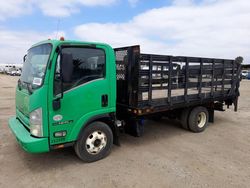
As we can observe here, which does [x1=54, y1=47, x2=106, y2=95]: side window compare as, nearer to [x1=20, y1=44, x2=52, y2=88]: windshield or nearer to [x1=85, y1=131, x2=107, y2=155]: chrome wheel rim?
[x1=20, y1=44, x2=52, y2=88]: windshield

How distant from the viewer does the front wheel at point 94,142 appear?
371 centimetres

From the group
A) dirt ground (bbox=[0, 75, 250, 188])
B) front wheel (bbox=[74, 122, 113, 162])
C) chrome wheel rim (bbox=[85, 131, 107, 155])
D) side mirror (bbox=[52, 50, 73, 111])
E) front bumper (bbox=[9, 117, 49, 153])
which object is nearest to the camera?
side mirror (bbox=[52, 50, 73, 111])

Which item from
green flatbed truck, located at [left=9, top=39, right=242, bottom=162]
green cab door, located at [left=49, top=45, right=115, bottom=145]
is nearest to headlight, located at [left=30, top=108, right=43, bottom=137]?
green flatbed truck, located at [left=9, top=39, right=242, bottom=162]

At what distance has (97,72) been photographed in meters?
3.71

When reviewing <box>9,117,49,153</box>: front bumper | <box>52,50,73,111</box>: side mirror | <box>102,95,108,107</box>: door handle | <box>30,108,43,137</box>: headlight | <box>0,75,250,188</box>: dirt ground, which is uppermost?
<box>52,50,73,111</box>: side mirror

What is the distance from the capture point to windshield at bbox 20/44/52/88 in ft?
10.8

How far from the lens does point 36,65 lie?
11.9 feet

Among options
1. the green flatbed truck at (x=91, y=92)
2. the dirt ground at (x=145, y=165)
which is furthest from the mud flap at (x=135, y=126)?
the dirt ground at (x=145, y=165)

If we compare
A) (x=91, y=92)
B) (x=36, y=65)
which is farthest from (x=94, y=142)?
(x=36, y=65)

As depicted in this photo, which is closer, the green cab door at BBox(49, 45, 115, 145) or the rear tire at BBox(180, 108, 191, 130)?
the green cab door at BBox(49, 45, 115, 145)

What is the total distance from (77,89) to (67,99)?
0.24 meters

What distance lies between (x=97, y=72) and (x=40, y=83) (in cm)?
100

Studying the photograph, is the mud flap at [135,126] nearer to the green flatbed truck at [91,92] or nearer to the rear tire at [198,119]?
the green flatbed truck at [91,92]

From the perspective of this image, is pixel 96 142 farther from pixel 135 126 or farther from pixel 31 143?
pixel 31 143
